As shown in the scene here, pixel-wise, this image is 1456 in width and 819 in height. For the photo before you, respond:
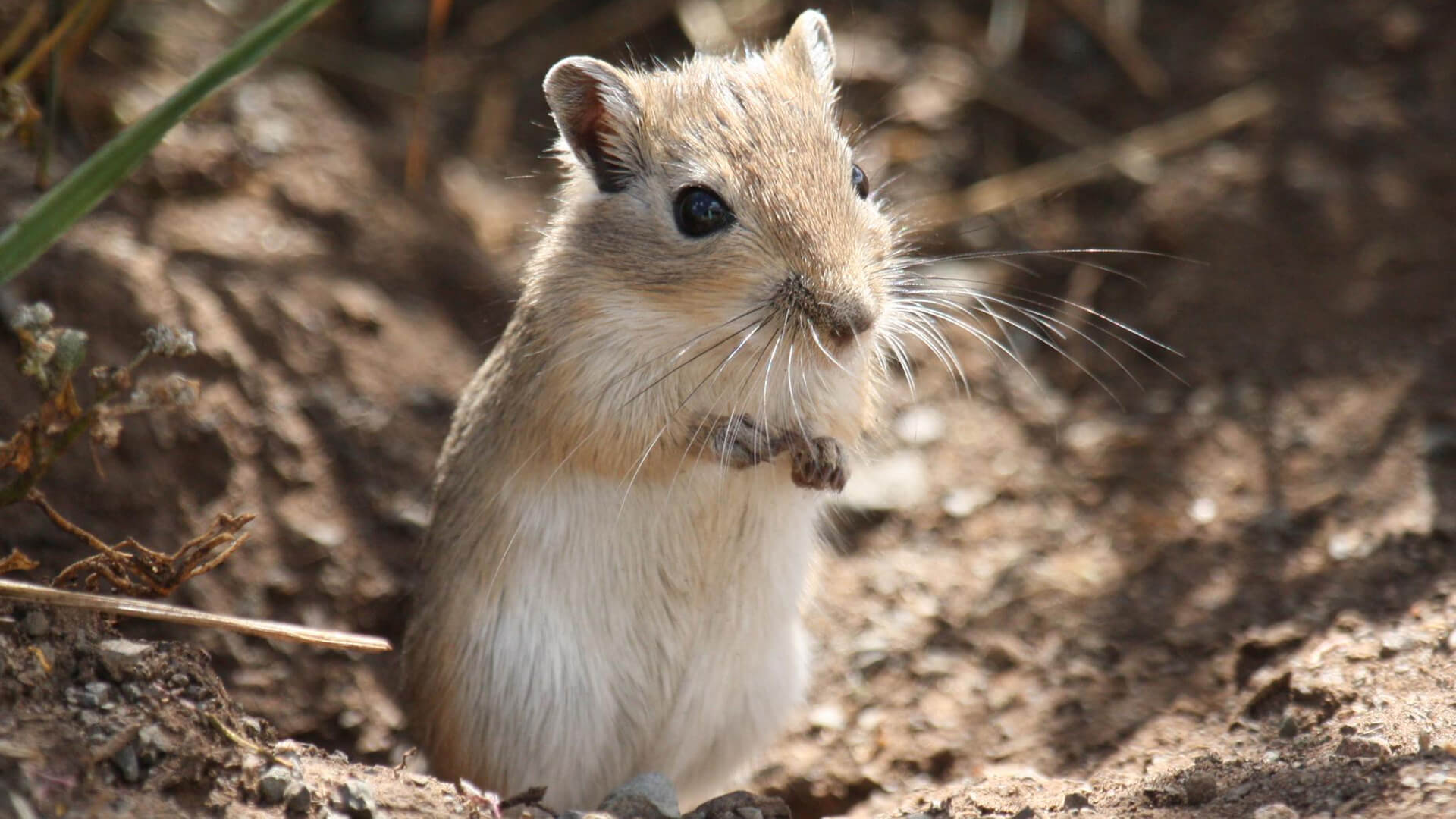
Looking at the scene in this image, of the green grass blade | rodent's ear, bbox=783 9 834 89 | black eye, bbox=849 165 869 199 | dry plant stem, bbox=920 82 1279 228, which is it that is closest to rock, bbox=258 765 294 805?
the green grass blade

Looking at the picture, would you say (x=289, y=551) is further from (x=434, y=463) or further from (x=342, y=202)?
(x=342, y=202)

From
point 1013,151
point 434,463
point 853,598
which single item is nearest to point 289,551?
point 434,463

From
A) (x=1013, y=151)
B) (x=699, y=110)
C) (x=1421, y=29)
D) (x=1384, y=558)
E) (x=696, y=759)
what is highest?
(x=1421, y=29)

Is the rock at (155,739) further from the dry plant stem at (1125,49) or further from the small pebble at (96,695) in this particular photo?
the dry plant stem at (1125,49)

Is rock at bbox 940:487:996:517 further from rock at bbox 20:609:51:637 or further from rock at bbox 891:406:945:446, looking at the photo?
rock at bbox 20:609:51:637

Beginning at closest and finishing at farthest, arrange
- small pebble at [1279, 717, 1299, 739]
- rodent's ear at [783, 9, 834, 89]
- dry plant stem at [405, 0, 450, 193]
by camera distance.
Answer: small pebble at [1279, 717, 1299, 739] → rodent's ear at [783, 9, 834, 89] → dry plant stem at [405, 0, 450, 193]

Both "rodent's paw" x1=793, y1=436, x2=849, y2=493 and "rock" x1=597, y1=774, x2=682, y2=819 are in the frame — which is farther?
"rodent's paw" x1=793, y1=436, x2=849, y2=493
